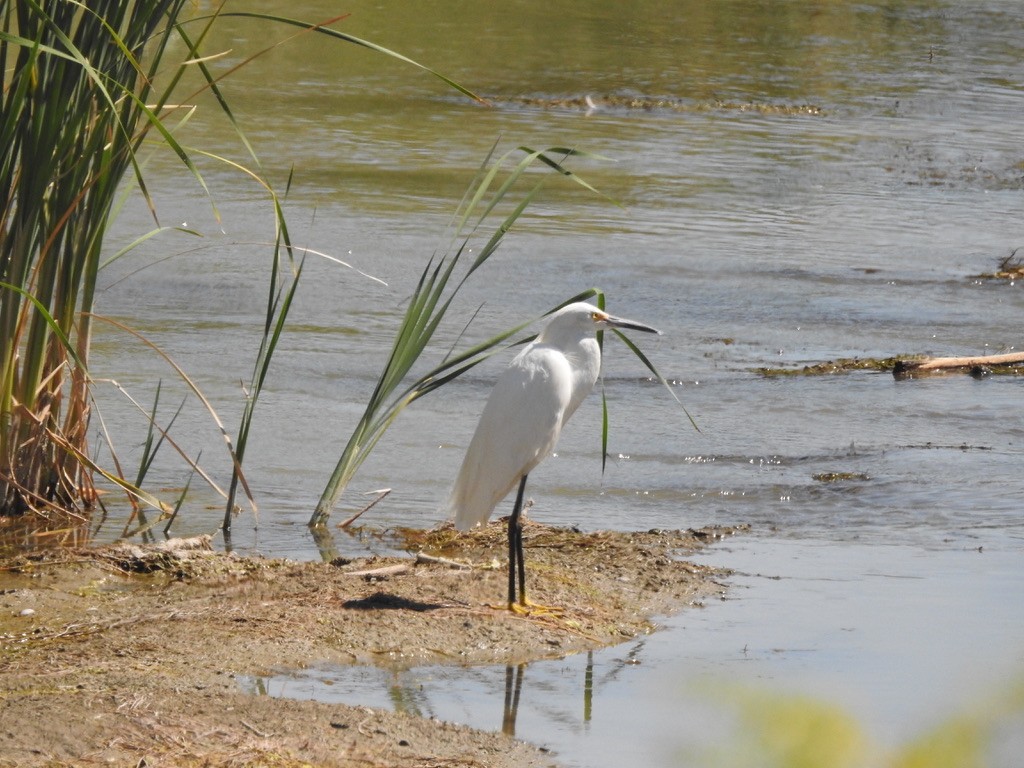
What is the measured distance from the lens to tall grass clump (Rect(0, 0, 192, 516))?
4.21 metres

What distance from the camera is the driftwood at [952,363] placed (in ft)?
25.2

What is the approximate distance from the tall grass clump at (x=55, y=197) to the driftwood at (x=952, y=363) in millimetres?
4498

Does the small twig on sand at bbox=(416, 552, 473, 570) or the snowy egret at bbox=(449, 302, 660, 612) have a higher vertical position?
the snowy egret at bbox=(449, 302, 660, 612)

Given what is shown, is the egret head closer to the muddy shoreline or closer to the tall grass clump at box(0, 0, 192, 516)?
the muddy shoreline

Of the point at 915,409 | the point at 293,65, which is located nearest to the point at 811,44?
the point at 293,65

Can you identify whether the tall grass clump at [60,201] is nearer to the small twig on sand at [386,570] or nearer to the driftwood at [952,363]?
the small twig on sand at [386,570]

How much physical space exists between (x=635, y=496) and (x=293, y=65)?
535 inches

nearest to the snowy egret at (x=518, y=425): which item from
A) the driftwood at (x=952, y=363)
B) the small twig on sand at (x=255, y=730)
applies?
the small twig on sand at (x=255, y=730)

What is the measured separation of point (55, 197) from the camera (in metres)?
4.50

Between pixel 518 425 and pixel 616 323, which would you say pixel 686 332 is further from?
pixel 518 425

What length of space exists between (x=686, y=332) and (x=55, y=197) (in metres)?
4.81

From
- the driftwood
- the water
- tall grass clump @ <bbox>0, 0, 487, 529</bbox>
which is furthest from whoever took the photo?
the driftwood

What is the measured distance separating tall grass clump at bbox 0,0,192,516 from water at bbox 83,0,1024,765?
36 cm

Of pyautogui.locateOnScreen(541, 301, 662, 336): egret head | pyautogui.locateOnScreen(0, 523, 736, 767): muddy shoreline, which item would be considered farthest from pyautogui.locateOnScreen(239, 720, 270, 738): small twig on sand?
pyautogui.locateOnScreen(541, 301, 662, 336): egret head
